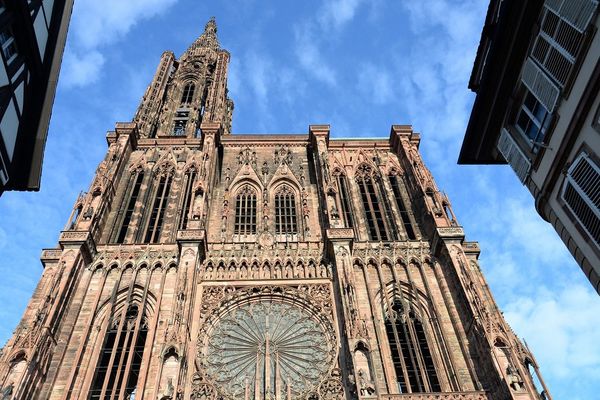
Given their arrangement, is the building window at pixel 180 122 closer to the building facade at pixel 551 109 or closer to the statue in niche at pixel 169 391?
the statue in niche at pixel 169 391

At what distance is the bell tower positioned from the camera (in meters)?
34.1

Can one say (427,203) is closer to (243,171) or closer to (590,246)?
(243,171)

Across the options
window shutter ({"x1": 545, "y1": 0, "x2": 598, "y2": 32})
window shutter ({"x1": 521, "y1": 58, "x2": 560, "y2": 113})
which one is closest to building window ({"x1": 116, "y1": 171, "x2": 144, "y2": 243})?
window shutter ({"x1": 521, "y1": 58, "x2": 560, "y2": 113})

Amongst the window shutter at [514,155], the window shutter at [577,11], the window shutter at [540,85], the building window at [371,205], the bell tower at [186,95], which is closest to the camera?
the window shutter at [577,11]

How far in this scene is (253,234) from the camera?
24562mm

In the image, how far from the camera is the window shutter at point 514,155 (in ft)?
39.6

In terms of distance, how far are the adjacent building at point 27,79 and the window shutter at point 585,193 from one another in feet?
39.1

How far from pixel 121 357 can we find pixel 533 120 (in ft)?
53.4

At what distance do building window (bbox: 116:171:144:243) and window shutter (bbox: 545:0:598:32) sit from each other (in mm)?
20646

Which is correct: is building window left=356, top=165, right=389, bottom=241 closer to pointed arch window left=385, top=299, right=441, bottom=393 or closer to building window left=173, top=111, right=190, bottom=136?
pointed arch window left=385, top=299, right=441, bottom=393

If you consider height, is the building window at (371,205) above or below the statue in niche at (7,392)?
above

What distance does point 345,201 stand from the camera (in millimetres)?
26609

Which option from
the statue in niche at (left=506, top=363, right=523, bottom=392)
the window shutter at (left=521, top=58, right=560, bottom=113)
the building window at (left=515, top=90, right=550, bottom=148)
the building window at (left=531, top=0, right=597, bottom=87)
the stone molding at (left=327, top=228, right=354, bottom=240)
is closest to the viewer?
the building window at (left=531, top=0, right=597, bottom=87)

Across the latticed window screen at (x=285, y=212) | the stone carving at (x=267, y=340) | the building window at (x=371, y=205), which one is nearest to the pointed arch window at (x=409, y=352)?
the stone carving at (x=267, y=340)
